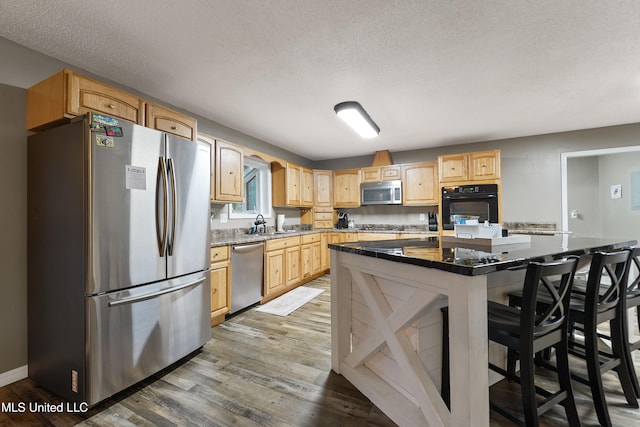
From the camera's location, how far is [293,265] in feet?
14.7

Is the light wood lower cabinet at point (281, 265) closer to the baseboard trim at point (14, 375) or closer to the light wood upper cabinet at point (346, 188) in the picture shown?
the light wood upper cabinet at point (346, 188)

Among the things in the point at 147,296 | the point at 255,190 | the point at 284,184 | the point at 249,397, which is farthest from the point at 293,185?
the point at 249,397

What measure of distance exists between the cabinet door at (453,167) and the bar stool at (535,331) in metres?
3.45

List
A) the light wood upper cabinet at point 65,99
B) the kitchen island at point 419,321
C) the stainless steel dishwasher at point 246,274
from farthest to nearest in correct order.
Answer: the stainless steel dishwasher at point 246,274 < the light wood upper cabinet at point 65,99 < the kitchen island at point 419,321

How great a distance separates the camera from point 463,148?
5.00 metres

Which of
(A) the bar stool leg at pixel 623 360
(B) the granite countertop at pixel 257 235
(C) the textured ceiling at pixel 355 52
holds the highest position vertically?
(C) the textured ceiling at pixel 355 52

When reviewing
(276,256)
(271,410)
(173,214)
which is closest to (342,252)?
(271,410)

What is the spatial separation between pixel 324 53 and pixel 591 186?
515 cm

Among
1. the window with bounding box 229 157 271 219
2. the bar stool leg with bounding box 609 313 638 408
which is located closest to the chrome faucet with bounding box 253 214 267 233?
the window with bounding box 229 157 271 219

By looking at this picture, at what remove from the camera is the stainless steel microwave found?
5281 millimetres

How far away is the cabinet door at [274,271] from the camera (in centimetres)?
384

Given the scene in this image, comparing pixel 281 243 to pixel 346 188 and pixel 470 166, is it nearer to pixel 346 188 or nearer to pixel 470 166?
pixel 346 188

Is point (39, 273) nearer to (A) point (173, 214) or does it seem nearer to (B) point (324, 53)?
(A) point (173, 214)

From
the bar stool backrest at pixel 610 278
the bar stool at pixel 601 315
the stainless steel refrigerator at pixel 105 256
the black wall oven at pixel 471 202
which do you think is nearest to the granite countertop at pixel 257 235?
the black wall oven at pixel 471 202
